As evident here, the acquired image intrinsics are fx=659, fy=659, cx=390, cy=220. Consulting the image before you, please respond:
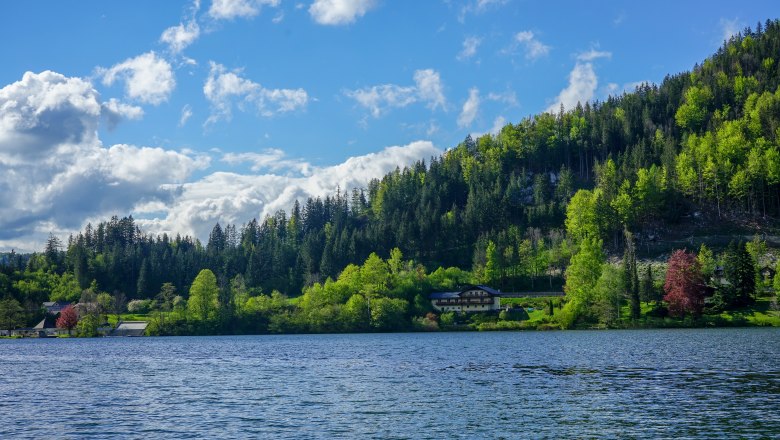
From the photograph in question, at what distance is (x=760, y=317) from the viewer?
11606 cm

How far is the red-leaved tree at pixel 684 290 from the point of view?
121562 mm

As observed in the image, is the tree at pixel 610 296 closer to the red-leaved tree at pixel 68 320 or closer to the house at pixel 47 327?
the red-leaved tree at pixel 68 320

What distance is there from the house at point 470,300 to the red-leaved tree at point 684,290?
3947 cm

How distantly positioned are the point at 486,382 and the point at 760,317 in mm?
87353

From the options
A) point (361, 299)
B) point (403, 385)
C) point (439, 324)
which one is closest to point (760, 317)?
point (439, 324)

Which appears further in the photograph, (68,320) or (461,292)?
(68,320)

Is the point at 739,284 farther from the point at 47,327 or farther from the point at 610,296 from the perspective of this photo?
the point at 47,327

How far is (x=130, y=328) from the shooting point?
16550cm

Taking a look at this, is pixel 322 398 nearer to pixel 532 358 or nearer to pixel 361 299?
pixel 532 358

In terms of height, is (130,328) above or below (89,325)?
below

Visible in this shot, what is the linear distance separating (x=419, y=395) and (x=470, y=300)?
366 feet

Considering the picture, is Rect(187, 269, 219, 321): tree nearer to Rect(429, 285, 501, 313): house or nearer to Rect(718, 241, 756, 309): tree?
Rect(429, 285, 501, 313): house

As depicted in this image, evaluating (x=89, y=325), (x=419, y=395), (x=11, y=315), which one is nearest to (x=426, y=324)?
(x=89, y=325)

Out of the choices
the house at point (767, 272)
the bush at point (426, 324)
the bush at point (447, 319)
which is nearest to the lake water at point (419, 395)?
the bush at point (426, 324)
